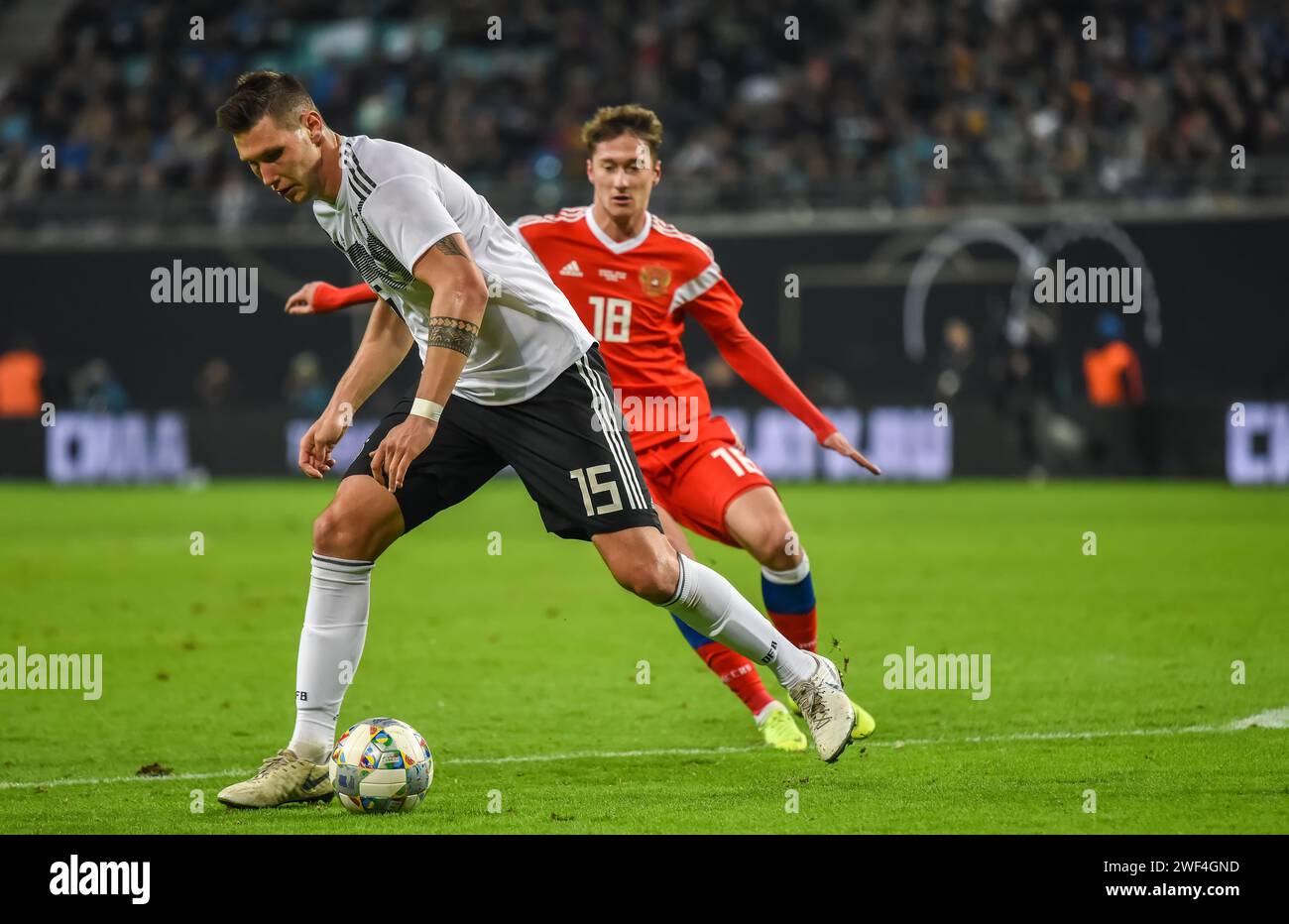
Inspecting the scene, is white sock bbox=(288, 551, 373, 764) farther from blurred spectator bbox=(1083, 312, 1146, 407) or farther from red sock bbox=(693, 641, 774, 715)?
blurred spectator bbox=(1083, 312, 1146, 407)

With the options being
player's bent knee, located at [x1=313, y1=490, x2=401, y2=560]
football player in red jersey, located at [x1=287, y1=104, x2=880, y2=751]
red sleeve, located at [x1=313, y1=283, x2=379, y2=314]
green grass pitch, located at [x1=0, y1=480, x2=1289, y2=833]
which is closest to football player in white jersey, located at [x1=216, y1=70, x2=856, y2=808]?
player's bent knee, located at [x1=313, y1=490, x2=401, y2=560]

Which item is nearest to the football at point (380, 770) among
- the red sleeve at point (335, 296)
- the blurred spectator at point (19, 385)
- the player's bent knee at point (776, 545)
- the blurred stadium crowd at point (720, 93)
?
the red sleeve at point (335, 296)

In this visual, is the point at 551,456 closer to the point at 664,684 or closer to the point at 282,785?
the point at 282,785

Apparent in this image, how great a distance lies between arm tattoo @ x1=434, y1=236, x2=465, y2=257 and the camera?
503 centimetres

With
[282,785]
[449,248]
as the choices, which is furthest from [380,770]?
[449,248]

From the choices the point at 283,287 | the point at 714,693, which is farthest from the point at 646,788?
the point at 283,287

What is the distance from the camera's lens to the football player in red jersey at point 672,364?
22.3 ft

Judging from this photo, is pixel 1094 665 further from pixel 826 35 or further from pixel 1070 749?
pixel 826 35

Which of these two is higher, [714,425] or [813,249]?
[813,249]

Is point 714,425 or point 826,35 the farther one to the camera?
point 826,35

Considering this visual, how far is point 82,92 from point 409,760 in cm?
2614

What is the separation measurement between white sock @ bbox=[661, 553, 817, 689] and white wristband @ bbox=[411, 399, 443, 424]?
102cm

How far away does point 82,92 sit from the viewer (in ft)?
95.5

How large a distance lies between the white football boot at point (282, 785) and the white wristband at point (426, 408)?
1.26 metres
